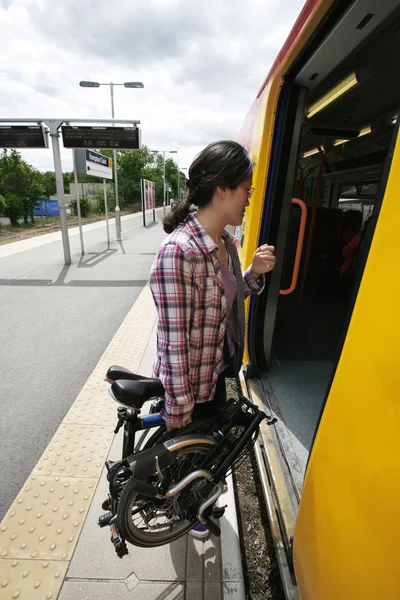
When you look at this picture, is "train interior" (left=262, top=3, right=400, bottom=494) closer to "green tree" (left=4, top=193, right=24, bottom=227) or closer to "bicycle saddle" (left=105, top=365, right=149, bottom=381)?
"bicycle saddle" (left=105, top=365, right=149, bottom=381)

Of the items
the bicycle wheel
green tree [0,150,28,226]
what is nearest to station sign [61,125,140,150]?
the bicycle wheel

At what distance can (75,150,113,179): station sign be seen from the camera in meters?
9.69

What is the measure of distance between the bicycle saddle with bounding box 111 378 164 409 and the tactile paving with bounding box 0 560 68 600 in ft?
3.45

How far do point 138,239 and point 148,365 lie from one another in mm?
11407

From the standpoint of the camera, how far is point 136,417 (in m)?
1.73

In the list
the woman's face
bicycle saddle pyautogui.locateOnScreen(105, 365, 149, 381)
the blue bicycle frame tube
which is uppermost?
the woman's face

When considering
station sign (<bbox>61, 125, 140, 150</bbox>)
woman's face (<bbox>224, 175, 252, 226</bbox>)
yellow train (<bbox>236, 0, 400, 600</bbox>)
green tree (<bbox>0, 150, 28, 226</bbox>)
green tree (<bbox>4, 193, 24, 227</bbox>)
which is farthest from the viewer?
green tree (<bbox>0, 150, 28, 226</bbox>)

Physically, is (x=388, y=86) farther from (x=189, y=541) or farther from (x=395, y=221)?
(x=189, y=541)

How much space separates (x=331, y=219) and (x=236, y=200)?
6.69 metres

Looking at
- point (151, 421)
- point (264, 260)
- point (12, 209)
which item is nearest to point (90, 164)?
point (264, 260)

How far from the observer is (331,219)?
7488mm

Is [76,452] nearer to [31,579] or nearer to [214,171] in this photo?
[31,579]

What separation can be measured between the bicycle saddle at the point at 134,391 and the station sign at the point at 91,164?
378 inches

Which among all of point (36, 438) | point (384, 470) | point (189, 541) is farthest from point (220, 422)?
point (36, 438)
